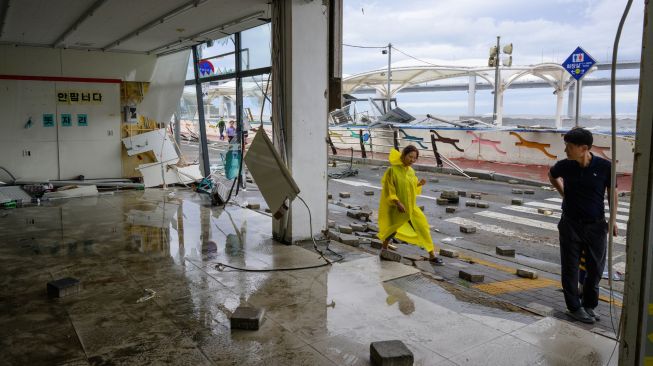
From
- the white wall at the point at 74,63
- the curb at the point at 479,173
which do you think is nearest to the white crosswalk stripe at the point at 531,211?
the curb at the point at 479,173

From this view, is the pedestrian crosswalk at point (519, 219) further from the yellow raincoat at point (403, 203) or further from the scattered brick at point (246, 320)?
the scattered brick at point (246, 320)

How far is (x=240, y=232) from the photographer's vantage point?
784 cm

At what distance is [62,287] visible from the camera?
4.93 m

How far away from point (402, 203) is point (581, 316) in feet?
8.63

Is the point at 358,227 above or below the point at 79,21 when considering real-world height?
below

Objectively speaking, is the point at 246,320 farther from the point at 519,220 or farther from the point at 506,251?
the point at 519,220

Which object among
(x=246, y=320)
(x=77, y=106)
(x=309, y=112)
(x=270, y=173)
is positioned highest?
(x=77, y=106)

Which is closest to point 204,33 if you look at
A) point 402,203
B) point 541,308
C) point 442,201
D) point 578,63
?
point 402,203

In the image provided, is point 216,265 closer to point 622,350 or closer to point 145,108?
point 622,350

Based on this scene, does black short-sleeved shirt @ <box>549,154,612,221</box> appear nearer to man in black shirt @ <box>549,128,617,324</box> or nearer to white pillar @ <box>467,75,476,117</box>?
man in black shirt @ <box>549,128,617,324</box>

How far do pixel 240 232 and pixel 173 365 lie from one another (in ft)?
14.1

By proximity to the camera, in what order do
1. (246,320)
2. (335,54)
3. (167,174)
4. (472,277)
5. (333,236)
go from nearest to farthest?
(246,320), (472,277), (335,54), (333,236), (167,174)

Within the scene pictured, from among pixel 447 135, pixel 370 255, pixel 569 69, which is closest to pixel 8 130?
pixel 370 255

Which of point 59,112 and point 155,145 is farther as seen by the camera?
point 155,145
